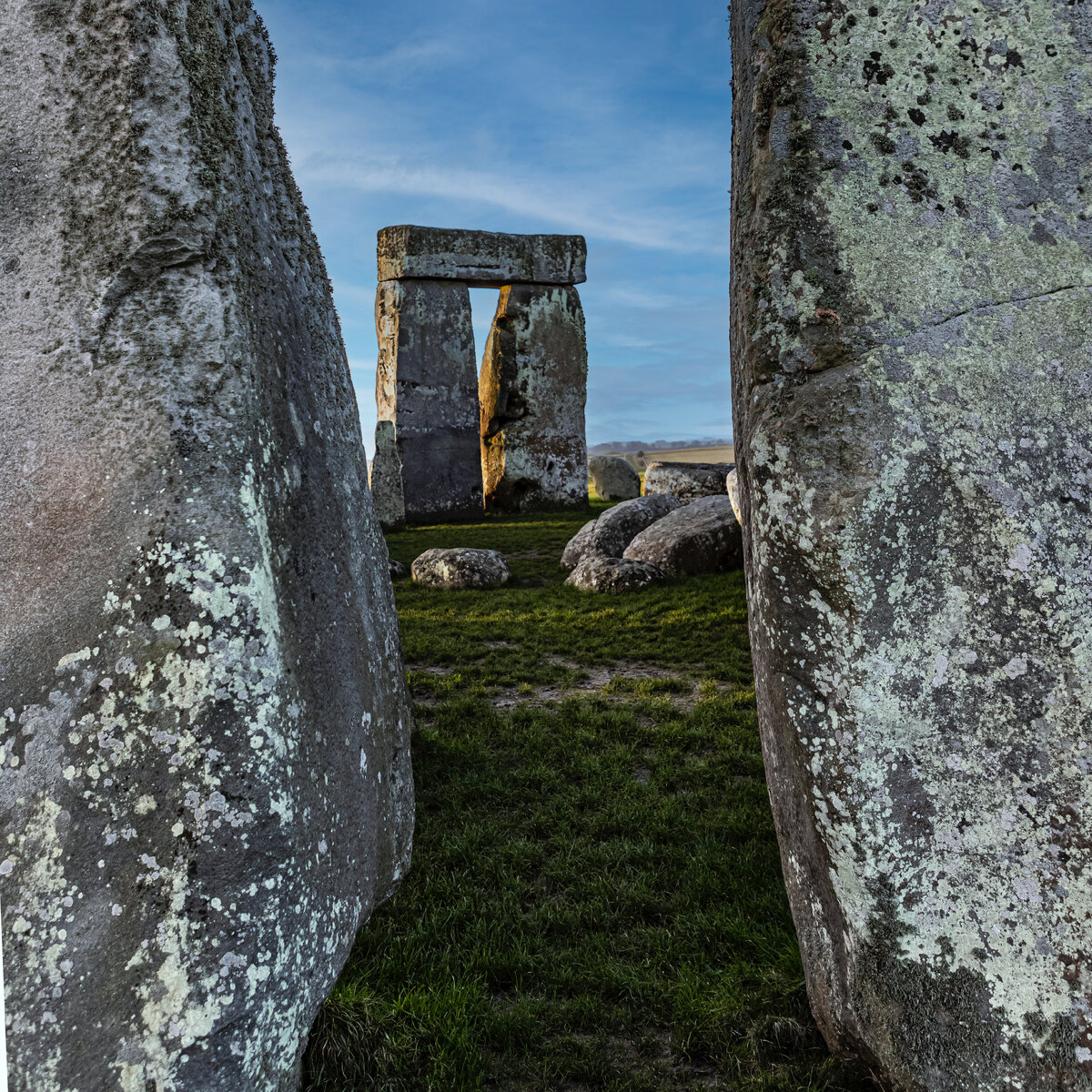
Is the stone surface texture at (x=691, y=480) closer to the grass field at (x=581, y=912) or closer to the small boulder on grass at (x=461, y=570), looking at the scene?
→ the small boulder on grass at (x=461, y=570)

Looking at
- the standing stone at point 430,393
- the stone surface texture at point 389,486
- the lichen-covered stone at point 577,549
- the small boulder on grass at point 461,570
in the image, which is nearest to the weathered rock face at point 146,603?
the small boulder on grass at point 461,570

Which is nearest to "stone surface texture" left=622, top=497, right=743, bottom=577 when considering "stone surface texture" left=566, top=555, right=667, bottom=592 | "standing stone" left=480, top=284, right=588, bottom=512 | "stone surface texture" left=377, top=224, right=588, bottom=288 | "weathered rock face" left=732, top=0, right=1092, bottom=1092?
"stone surface texture" left=566, top=555, right=667, bottom=592

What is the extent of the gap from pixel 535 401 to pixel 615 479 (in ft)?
13.4

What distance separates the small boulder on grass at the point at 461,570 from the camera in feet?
23.5

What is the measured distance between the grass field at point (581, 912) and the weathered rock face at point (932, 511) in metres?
0.37

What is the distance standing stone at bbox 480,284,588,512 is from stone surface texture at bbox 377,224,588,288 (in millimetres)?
279

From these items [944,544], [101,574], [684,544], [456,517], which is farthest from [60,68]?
[456,517]

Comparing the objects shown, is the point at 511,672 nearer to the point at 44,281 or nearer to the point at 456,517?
the point at 44,281

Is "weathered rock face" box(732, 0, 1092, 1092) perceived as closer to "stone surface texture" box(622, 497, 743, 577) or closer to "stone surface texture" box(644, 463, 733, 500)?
"stone surface texture" box(622, 497, 743, 577)

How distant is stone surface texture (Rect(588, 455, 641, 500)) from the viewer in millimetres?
17016

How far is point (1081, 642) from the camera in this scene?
154cm

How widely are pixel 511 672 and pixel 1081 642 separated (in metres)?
3.46

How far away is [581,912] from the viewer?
7.73 feet

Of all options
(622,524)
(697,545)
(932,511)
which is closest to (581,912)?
(932,511)
